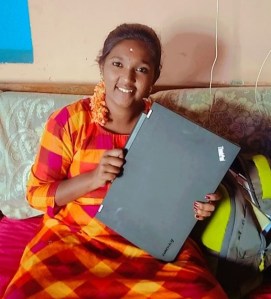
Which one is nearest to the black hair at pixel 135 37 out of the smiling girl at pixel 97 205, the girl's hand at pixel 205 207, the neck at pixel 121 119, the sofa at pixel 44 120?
the smiling girl at pixel 97 205

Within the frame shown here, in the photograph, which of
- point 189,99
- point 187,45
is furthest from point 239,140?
point 187,45

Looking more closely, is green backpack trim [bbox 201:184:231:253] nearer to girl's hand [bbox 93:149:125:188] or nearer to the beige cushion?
girl's hand [bbox 93:149:125:188]

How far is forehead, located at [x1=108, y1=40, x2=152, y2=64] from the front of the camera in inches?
43.1

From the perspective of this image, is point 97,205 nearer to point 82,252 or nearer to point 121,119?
point 82,252

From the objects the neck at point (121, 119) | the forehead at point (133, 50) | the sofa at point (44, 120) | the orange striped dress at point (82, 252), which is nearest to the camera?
the orange striped dress at point (82, 252)

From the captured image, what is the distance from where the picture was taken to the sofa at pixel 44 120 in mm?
1385

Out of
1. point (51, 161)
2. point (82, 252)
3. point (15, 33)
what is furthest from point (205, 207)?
point (15, 33)

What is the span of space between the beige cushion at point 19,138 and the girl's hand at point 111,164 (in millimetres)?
459

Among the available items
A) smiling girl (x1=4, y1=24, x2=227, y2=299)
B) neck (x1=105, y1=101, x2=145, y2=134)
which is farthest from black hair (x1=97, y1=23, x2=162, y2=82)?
neck (x1=105, y1=101, x2=145, y2=134)

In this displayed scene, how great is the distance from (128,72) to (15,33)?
590 millimetres

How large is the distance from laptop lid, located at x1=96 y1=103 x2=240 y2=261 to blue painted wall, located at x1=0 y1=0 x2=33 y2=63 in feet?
2.31

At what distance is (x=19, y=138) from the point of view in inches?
55.8

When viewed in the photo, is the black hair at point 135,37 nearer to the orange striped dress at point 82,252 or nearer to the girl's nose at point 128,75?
the girl's nose at point 128,75

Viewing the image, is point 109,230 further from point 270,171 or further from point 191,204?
point 270,171
